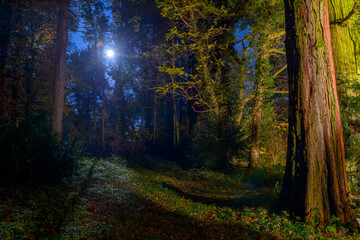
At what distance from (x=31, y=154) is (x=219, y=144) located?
8641 mm

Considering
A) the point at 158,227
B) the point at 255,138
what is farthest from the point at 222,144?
the point at 158,227

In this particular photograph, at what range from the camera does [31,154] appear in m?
6.29

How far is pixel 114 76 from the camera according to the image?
76.1ft

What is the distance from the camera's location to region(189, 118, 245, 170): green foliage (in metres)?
12.0

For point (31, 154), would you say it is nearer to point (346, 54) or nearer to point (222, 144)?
point (222, 144)

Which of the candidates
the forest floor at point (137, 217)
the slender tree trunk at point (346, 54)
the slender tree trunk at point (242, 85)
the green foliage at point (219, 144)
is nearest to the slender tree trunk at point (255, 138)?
the green foliage at point (219, 144)

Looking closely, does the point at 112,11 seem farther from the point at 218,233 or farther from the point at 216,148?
the point at 218,233

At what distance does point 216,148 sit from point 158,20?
16948 mm

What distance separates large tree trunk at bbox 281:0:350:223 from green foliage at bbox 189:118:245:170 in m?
6.71

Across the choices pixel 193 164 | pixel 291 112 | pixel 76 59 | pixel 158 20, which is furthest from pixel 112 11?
pixel 291 112

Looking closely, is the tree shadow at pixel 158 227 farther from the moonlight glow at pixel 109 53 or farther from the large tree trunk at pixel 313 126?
the moonlight glow at pixel 109 53

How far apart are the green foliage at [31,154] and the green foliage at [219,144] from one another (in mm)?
7318

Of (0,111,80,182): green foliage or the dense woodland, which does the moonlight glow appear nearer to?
the dense woodland

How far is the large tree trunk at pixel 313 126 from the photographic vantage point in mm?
4820
